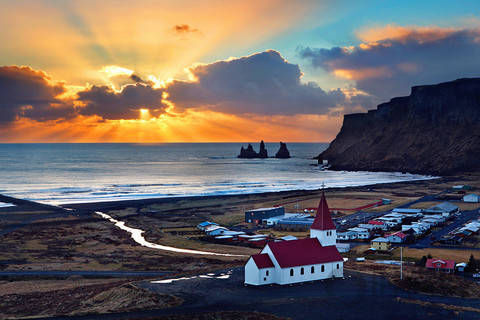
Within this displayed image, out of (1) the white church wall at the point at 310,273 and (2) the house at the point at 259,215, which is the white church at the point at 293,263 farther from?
(2) the house at the point at 259,215

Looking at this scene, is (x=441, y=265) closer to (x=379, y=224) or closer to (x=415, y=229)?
(x=415, y=229)

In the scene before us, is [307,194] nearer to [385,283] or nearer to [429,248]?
[429,248]

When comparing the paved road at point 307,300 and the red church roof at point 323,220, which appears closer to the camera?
the paved road at point 307,300

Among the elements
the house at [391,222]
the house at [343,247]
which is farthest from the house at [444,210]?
the house at [343,247]

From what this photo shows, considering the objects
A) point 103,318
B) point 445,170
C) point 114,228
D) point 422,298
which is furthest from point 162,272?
point 445,170

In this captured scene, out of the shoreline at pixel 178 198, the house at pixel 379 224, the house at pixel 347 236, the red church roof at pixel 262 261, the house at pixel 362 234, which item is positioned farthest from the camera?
the shoreline at pixel 178 198

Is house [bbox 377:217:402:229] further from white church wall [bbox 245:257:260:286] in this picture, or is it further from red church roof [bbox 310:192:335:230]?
white church wall [bbox 245:257:260:286]

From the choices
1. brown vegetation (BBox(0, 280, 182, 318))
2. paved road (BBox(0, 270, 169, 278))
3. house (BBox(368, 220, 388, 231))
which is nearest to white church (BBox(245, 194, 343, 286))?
brown vegetation (BBox(0, 280, 182, 318))
